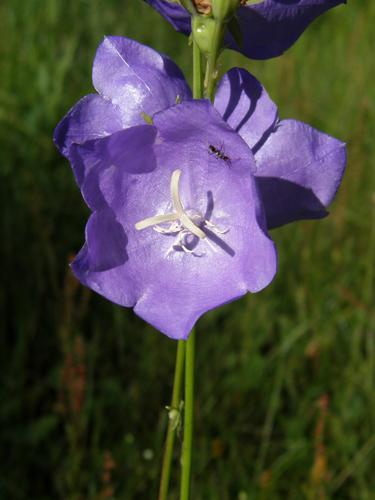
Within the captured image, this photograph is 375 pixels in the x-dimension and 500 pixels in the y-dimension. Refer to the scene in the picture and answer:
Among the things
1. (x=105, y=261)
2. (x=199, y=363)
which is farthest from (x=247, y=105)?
(x=199, y=363)

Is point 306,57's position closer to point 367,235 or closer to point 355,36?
point 355,36

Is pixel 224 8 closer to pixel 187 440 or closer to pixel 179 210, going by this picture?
pixel 179 210

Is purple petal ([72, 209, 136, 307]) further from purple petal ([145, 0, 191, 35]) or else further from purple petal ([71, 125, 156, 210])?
purple petal ([145, 0, 191, 35])

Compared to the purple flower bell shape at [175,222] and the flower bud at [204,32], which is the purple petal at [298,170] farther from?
the flower bud at [204,32]

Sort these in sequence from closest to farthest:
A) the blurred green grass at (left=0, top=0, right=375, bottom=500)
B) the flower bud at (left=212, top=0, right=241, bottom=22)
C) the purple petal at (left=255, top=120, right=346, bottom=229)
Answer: the flower bud at (left=212, top=0, right=241, bottom=22) → the purple petal at (left=255, top=120, right=346, bottom=229) → the blurred green grass at (left=0, top=0, right=375, bottom=500)

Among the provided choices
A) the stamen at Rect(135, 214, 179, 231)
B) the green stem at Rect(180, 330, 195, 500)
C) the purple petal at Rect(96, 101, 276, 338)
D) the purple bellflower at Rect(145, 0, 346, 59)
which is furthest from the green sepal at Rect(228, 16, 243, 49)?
the green stem at Rect(180, 330, 195, 500)

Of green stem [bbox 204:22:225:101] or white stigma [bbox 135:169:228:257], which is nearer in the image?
green stem [bbox 204:22:225:101]

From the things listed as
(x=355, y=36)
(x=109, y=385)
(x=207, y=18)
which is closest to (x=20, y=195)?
(x=109, y=385)
